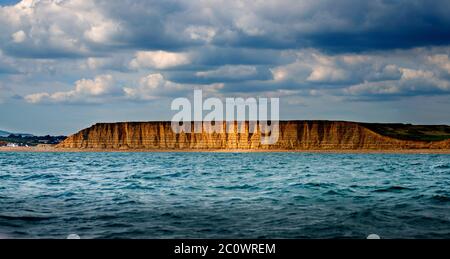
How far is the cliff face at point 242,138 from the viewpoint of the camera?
154125 mm

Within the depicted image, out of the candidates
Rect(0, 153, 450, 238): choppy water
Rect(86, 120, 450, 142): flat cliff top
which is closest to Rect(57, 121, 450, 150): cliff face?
Rect(86, 120, 450, 142): flat cliff top

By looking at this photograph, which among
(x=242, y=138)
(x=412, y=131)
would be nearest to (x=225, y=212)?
(x=242, y=138)

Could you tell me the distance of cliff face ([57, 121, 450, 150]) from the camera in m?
154

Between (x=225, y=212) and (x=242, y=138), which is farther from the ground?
(x=225, y=212)

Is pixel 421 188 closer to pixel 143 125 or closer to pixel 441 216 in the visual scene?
pixel 441 216

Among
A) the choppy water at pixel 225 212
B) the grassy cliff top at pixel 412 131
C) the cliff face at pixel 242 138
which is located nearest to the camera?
the choppy water at pixel 225 212

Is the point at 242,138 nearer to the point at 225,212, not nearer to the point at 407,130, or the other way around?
the point at 407,130

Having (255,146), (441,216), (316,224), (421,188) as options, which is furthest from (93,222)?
(255,146)

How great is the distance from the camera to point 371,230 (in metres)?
11.0

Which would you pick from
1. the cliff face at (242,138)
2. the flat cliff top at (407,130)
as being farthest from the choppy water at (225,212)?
the flat cliff top at (407,130)

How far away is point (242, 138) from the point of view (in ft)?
523

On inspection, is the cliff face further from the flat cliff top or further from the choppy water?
the choppy water

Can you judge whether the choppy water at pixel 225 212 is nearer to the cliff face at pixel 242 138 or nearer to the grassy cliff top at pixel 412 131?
the cliff face at pixel 242 138
